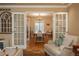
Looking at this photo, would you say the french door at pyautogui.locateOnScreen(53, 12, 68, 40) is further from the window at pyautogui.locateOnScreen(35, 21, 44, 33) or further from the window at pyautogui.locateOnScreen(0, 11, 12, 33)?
the window at pyautogui.locateOnScreen(35, 21, 44, 33)

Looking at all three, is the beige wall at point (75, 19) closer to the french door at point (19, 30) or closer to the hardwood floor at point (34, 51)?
the hardwood floor at point (34, 51)

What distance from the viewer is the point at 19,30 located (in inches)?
337

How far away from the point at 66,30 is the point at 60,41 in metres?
2.32

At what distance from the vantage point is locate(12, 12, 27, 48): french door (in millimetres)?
8508

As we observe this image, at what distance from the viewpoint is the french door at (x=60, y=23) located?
8.52 meters

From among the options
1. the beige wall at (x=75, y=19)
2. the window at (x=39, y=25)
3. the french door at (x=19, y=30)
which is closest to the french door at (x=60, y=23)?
the beige wall at (x=75, y=19)

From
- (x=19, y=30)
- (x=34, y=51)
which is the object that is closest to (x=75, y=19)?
(x=34, y=51)

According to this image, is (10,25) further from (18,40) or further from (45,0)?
(45,0)

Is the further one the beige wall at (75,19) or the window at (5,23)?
the window at (5,23)

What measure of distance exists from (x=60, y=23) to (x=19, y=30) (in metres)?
2.25

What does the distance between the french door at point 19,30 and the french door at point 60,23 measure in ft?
5.35

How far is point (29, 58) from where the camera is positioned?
104 centimetres

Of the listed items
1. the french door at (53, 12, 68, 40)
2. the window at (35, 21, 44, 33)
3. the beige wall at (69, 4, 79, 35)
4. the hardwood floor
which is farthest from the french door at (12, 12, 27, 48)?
the window at (35, 21, 44, 33)

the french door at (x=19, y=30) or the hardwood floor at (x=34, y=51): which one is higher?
the french door at (x=19, y=30)
